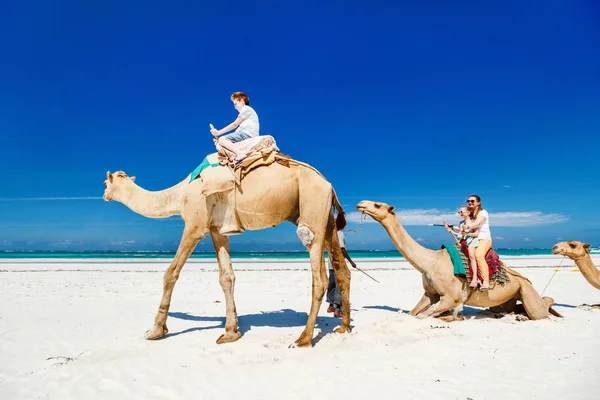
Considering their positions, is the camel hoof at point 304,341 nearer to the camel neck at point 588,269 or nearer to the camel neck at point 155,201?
the camel neck at point 155,201

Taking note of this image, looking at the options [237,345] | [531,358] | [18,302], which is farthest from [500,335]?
[18,302]

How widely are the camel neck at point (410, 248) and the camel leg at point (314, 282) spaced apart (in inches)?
74.0

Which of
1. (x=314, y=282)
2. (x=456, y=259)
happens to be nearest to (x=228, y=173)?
(x=314, y=282)

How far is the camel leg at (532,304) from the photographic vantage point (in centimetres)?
659

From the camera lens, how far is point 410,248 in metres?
6.81

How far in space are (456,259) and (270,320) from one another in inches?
139

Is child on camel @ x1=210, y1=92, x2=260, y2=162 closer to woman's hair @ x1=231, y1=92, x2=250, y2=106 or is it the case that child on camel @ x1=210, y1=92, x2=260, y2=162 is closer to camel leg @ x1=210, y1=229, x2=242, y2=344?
woman's hair @ x1=231, y1=92, x2=250, y2=106

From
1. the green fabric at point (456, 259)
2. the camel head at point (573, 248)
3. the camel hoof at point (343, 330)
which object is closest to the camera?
the camel hoof at point (343, 330)

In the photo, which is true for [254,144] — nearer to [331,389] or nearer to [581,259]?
[331,389]

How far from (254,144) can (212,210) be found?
1150mm

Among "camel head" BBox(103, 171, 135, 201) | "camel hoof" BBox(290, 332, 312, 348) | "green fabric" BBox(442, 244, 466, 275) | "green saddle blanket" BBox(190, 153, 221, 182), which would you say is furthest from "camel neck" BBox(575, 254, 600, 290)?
"camel head" BBox(103, 171, 135, 201)

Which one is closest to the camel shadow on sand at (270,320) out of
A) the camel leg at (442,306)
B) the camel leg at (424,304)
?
the camel leg at (424,304)

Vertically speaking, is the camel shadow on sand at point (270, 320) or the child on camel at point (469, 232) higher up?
the child on camel at point (469, 232)

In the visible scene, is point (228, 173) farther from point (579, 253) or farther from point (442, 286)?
point (579, 253)
